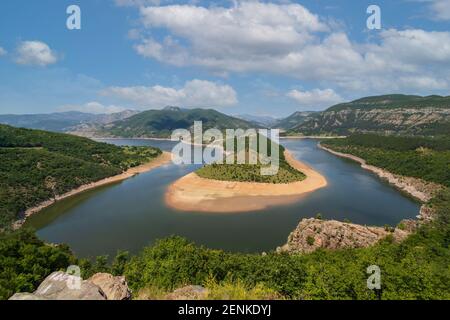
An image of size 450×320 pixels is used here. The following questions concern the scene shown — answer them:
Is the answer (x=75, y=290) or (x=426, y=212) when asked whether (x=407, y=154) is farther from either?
(x=75, y=290)

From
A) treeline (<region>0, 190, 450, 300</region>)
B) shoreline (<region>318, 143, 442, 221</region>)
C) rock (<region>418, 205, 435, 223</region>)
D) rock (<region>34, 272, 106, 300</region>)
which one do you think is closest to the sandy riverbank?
shoreline (<region>318, 143, 442, 221</region>)

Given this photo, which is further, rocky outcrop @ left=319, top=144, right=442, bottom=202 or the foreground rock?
rocky outcrop @ left=319, top=144, right=442, bottom=202

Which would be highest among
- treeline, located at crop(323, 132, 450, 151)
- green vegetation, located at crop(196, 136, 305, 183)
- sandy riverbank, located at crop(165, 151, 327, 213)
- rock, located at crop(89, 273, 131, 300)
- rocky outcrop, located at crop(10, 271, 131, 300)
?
treeline, located at crop(323, 132, 450, 151)

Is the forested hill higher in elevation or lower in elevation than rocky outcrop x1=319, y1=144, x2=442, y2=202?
higher

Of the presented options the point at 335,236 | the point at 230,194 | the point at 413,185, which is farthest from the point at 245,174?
the point at 335,236

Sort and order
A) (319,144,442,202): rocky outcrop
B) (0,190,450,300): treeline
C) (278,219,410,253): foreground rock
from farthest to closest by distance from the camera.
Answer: (319,144,442,202): rocky outcrop < (278,219,410,253): foreground rock < (0,190,450,300): treeline

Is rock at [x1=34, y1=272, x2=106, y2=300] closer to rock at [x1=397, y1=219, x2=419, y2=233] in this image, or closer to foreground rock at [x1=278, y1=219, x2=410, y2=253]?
foreground rock at [x1=278, y1=219, x2=410, y2=253]

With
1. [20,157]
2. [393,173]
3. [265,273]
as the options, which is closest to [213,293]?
[265,273]
